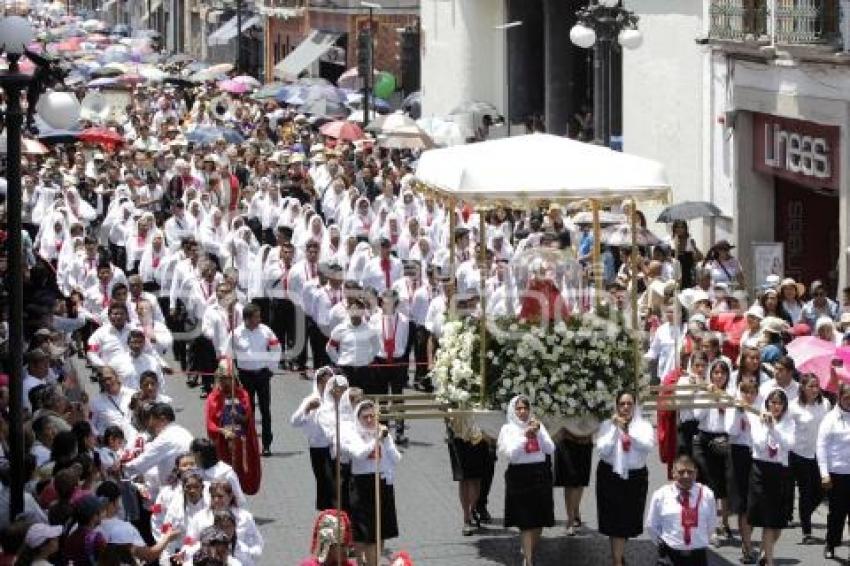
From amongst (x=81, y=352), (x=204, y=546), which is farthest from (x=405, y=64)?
(x=204, y=546)

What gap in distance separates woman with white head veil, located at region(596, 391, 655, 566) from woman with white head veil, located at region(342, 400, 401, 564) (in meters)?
1.60

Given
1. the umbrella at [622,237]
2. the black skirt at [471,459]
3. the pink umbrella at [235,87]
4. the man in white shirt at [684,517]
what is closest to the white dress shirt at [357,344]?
the black skirt at [471,459]

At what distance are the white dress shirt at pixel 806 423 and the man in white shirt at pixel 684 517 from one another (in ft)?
6.78

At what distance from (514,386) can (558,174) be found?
165 cm

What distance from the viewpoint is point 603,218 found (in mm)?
30000

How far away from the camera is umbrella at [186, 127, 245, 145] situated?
1790 inches

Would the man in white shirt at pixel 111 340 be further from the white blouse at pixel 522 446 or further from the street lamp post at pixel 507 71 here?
the street lamp post at pixel 507 71

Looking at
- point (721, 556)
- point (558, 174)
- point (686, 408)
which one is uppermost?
point (558, 174)

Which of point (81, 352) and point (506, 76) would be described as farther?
point (506, 76)

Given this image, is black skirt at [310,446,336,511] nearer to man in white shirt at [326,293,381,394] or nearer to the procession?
the procession

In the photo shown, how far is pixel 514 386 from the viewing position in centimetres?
1778

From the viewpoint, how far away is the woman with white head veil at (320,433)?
18.4 meters

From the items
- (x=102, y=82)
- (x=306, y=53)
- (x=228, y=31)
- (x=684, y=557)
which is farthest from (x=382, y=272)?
(x=228, y=31)

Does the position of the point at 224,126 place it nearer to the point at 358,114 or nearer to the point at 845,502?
the point at 358,114
